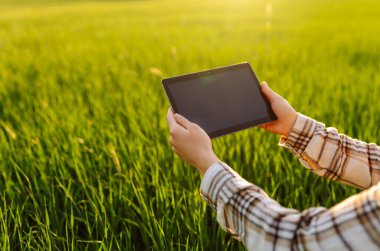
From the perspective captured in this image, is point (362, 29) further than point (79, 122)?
Yes

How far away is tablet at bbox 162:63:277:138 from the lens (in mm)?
1258

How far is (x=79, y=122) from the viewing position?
8.40 feet

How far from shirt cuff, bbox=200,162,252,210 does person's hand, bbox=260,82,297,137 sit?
15.6 inches

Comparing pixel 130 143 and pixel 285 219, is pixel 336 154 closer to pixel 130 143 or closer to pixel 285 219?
pixel 285 219

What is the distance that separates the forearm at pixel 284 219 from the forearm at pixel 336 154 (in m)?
0.43

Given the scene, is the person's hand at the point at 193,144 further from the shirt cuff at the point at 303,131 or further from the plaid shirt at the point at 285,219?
the shirt cuff at the point at 303,131

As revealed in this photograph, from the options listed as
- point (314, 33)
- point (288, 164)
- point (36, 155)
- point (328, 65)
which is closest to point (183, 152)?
point (288, 164)

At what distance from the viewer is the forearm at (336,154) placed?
1.33 meters

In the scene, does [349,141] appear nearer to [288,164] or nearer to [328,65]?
[288,164]

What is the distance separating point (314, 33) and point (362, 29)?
806 millimetres

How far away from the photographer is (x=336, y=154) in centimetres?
134

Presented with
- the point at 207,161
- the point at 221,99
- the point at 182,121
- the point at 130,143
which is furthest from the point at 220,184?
the point at 130,143

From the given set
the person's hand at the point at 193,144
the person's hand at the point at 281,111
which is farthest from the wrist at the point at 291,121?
the person's hand at the point at 193,144

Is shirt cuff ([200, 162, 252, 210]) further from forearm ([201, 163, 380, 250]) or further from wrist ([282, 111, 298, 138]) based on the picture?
wrist ([282, 111, 298, 138])
